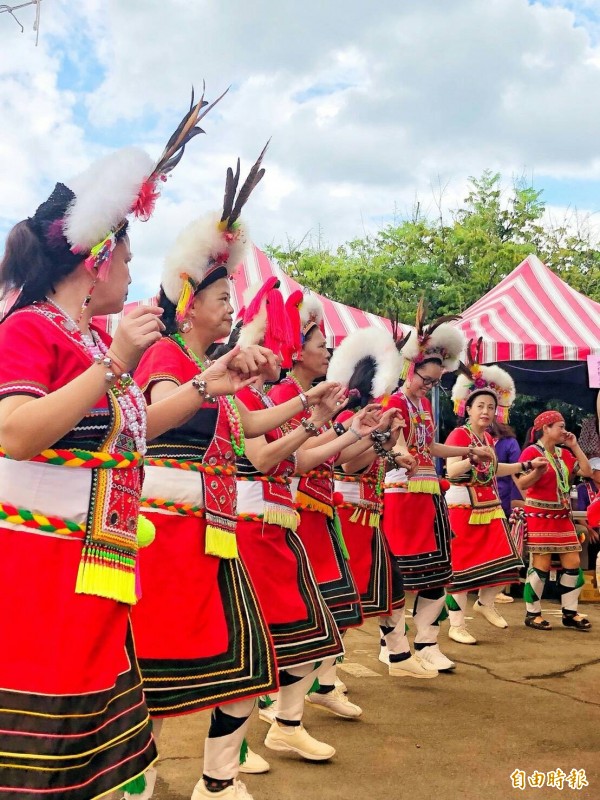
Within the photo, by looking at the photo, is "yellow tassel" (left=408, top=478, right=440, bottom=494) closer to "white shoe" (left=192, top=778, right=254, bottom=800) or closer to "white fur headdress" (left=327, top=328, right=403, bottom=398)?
"white fur headdress" (left=327, top=328, right=403, bottom=398)

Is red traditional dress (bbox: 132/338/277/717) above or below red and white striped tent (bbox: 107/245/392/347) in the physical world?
below

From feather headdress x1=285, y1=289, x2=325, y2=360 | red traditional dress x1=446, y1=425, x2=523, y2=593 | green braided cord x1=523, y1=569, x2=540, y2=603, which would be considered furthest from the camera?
green braided cord x1=523, y1=569, x2=540, y2=603

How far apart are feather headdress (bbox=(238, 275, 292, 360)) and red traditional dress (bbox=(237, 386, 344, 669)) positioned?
0.75 ft

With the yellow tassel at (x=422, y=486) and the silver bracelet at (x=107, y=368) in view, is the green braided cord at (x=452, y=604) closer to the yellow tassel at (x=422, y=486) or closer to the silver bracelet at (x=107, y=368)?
the yellow tassel at (x=422, y=486)

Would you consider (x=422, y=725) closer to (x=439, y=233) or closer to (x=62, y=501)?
(x=62, y=501)

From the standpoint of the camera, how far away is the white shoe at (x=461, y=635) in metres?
6.45

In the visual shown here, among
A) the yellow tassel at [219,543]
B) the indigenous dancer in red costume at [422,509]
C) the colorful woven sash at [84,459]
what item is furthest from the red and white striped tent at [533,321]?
the colorful woven sash at [84,459]

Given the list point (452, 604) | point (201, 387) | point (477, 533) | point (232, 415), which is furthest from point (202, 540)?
point (452, 604)

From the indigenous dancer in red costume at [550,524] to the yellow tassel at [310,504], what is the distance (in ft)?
11.2

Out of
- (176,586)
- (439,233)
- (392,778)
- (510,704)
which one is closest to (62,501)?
(176,586)

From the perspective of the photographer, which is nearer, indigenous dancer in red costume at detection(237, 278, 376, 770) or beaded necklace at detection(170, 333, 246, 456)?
beaded necklace at detection(170, 333, 246, 456)

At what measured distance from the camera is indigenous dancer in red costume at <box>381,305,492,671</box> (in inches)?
216

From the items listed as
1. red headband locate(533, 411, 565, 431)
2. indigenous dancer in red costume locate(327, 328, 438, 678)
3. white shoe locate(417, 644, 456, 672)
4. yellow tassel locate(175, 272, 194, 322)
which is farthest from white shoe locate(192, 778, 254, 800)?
red headband locate(533, 411, 565, 431)

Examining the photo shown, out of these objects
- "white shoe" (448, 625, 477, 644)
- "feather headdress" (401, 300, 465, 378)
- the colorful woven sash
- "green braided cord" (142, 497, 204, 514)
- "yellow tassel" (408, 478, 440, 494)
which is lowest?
"white shoe" (448, 625, 477, 644)
